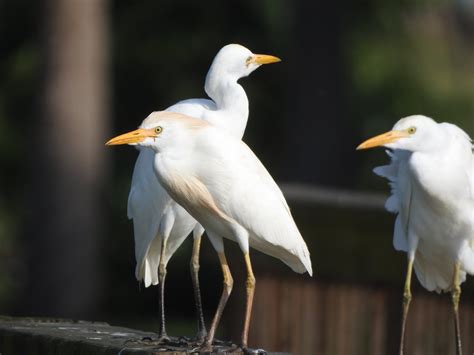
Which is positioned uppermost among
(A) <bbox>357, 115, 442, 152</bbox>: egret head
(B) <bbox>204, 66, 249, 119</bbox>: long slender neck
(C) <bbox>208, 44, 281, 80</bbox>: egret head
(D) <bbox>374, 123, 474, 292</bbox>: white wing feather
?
(C) <bbox>208, 44, 281, 80</bbox>: egret head

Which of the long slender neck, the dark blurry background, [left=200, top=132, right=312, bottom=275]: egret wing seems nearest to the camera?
[left=200, top=132, right=312, bottom=275]: egret wing

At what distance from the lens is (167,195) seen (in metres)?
5.28

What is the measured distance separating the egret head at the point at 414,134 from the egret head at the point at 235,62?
0.59m

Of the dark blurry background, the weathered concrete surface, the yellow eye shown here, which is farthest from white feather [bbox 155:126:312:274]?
the dark blurry background

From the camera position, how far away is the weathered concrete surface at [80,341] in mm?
4414

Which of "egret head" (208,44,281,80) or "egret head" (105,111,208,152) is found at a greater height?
"egret head" (208,44,281,80)

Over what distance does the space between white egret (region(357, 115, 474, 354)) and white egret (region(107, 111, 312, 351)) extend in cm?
76

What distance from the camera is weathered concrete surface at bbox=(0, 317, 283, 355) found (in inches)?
174

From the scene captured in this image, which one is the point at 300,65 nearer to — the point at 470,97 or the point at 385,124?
the point at 385,124

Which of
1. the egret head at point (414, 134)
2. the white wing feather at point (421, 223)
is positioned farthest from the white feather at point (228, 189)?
the white wing feather at point (421, 223)

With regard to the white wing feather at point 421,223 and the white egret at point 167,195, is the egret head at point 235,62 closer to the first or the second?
the white egret at point 167,195

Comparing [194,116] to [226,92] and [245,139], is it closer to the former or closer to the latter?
[226,92]

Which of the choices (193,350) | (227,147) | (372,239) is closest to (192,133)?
(227,147)

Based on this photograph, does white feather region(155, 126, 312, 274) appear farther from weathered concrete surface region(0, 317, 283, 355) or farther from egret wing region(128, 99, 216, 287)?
egret wing region(128, 99, 216, 287)
